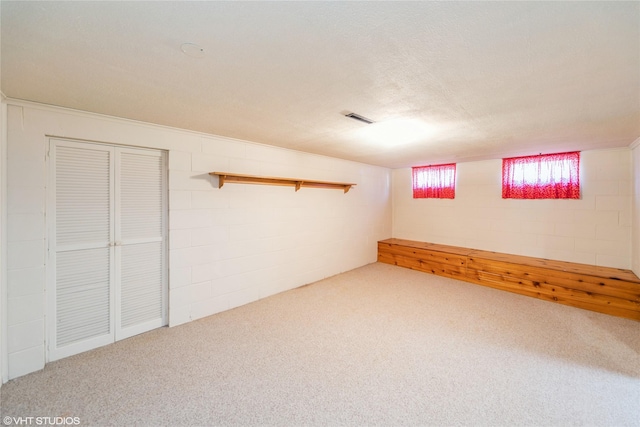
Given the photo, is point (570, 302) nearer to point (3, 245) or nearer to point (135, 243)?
point (135, 243)

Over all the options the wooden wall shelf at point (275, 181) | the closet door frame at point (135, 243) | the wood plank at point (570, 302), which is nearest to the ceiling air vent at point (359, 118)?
the wooden wall shelf at point (275, 181)

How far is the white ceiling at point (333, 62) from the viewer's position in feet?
3.50

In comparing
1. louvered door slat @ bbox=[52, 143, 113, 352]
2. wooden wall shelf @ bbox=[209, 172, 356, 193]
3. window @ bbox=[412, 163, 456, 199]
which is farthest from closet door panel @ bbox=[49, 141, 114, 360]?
window @ bbox=[412, 163, 456, 199]

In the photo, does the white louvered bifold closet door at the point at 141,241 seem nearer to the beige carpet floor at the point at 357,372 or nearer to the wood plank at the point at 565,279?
the beige carpet floor at the point at 357,372

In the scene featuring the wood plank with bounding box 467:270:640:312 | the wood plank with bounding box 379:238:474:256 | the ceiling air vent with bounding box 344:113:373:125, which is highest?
the ceiling air vent with bounding box 344:113:373:125

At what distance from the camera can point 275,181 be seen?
3699 mm

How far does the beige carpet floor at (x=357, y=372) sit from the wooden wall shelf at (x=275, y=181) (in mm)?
1640

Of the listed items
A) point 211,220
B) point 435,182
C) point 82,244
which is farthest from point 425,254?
point 82,244

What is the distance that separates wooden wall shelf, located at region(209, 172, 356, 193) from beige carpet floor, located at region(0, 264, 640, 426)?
1.64m

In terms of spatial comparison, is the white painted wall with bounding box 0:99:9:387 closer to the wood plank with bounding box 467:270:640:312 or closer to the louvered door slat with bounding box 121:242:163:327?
the louvered door slat with bounding box 121:242:163:327

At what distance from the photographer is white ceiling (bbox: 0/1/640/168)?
1065mm

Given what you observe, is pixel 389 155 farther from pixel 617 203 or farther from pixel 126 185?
pixel 126 185

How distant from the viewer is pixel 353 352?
7.74 feet

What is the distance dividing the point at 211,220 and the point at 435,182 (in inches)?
171
